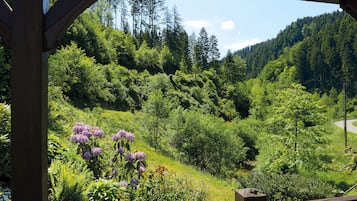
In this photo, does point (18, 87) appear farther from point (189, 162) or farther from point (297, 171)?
point (297, 171)

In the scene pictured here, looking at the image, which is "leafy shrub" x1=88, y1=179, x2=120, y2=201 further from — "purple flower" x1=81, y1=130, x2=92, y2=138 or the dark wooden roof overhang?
the dark wooden roof overhang

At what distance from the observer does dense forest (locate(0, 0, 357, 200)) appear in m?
3.81

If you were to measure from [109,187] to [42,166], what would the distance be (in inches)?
80.2

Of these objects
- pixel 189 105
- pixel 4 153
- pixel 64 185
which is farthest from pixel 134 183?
pixel 189 105

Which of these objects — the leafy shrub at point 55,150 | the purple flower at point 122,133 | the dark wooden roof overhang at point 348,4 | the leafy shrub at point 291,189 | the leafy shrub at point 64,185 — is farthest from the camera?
the leafy shrub at point 291,189

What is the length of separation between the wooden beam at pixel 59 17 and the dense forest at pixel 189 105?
179 centimetres

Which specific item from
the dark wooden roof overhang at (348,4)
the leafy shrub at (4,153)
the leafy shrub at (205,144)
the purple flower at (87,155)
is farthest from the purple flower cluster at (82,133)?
the leafy shrub at (205,144)

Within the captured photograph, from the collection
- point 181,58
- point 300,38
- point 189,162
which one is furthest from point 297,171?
point 300,38

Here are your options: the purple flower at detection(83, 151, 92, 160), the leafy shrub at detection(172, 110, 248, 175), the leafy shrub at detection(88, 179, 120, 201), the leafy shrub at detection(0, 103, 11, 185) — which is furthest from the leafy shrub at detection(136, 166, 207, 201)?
the leafy shrub at detection(172, 110, 248, 175)

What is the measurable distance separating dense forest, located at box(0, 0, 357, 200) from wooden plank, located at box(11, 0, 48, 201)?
161 cm

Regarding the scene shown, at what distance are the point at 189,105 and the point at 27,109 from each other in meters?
9.53

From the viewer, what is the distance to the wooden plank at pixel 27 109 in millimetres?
968

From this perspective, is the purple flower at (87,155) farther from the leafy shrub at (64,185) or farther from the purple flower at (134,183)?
the leafy shrub at (64,185)

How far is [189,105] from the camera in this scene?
10469 mm
